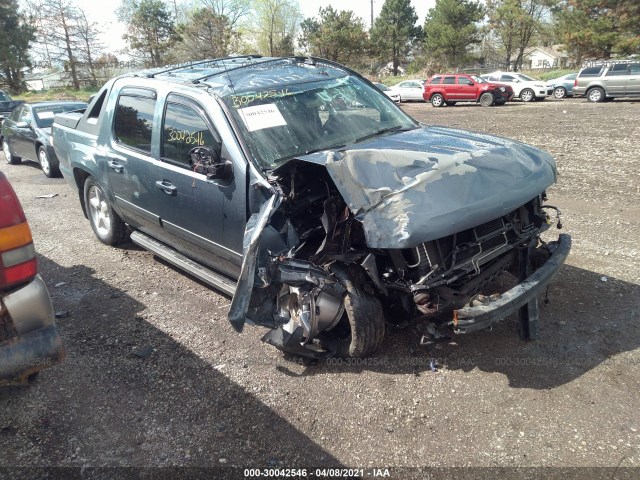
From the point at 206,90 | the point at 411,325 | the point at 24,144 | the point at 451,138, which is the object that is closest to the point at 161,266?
the point at 206,90

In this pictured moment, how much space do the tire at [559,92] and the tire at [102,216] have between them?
2574 centimetres

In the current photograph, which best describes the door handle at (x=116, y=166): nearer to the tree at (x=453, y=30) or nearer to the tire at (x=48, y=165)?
the tire at (x=48, y=165)

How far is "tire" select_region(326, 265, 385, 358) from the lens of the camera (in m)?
3.05

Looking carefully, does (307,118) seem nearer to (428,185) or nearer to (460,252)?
(428,185)

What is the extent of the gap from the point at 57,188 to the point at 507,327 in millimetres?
8439

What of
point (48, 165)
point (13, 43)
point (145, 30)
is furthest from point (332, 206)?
point (145, 30)

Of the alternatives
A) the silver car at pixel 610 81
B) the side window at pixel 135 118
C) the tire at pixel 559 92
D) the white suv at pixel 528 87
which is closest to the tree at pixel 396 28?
the white suv at pixel 528 87

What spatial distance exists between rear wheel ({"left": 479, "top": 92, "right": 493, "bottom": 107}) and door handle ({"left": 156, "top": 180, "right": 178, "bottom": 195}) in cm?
2266

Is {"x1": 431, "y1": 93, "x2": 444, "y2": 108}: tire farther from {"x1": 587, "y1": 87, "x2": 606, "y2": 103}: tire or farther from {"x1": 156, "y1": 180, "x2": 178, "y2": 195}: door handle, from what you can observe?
{"x1": 156, "y1": 180, "x2": 178, "y2": 195}: door handle

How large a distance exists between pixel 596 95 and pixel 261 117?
76.0 feet

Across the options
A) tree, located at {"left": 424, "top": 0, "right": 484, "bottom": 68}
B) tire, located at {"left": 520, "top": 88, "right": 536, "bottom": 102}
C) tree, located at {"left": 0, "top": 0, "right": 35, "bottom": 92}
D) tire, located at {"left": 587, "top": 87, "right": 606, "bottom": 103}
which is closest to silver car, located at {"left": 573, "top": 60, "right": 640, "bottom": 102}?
tire, located at {"left": 587, "top": 87, "right": 606, "bottom": 103}

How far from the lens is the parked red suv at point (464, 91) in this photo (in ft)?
77.2

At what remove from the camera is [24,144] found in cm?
1062

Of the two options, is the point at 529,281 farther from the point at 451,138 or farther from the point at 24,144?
the point at 24,144
